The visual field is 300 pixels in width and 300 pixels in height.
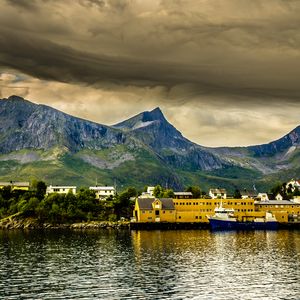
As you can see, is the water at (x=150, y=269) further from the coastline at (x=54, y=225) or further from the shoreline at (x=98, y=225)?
the coastline at (x=54, y=225)

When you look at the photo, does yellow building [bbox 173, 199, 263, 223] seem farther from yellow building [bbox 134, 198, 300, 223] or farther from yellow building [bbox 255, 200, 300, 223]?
yellow building [bbox 255, 200, 300, 223]

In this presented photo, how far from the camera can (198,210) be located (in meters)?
184

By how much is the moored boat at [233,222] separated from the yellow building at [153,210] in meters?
14.7

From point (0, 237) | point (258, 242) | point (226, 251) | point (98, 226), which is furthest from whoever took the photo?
point (98, 226)

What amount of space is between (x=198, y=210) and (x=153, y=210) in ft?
53.1

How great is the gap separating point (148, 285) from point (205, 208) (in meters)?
118

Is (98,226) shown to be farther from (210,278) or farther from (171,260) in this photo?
(210,278)

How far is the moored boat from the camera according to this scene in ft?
→ 556

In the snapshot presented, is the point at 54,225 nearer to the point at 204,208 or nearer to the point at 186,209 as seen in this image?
the point at 186,209

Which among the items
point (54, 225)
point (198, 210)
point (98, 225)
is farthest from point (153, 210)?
point (54, 225)

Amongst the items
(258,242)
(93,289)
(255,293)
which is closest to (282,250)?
(258,242)

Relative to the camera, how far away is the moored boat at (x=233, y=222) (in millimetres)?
169375

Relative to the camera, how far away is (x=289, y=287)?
2628 inches

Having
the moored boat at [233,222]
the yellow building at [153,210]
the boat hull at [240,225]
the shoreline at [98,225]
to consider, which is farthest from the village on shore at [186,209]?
the boat hull at [240,225]
